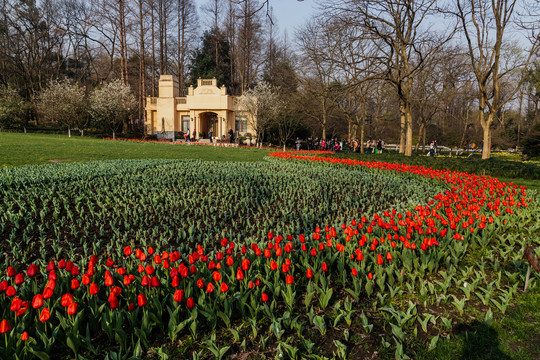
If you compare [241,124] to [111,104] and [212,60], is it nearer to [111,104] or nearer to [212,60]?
[212,60]

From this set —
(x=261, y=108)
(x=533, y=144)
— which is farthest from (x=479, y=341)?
(x=261, y=108)

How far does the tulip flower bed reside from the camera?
7.63 ft

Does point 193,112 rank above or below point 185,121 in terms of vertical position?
above

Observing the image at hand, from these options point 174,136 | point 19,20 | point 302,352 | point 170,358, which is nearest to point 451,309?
point 302,352

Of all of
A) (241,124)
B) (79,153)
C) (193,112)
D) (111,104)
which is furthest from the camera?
(241,124)

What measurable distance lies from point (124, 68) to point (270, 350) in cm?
4314

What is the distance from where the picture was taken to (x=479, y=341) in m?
2.48

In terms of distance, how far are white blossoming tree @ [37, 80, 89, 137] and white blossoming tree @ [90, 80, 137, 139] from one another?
120 cm

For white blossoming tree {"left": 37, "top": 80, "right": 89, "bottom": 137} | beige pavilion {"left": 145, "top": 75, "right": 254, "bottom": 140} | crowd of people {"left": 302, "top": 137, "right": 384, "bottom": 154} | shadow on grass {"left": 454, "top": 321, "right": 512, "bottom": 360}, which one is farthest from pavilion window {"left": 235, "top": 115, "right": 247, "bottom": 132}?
shadow on grass {"left": 454, "top": 321, "right": 512, "bottom": 360}

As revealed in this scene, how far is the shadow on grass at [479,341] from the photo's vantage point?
7.70 feet

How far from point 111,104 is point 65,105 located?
14.7 feet

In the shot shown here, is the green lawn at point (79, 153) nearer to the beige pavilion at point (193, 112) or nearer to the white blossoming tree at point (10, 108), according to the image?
the beige pavilion at point (193, 112)

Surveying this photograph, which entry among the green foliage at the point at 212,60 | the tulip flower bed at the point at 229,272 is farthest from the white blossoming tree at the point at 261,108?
the tulip flower bed at the point at 229,272

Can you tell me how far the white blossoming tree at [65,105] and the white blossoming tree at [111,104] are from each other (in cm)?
120
